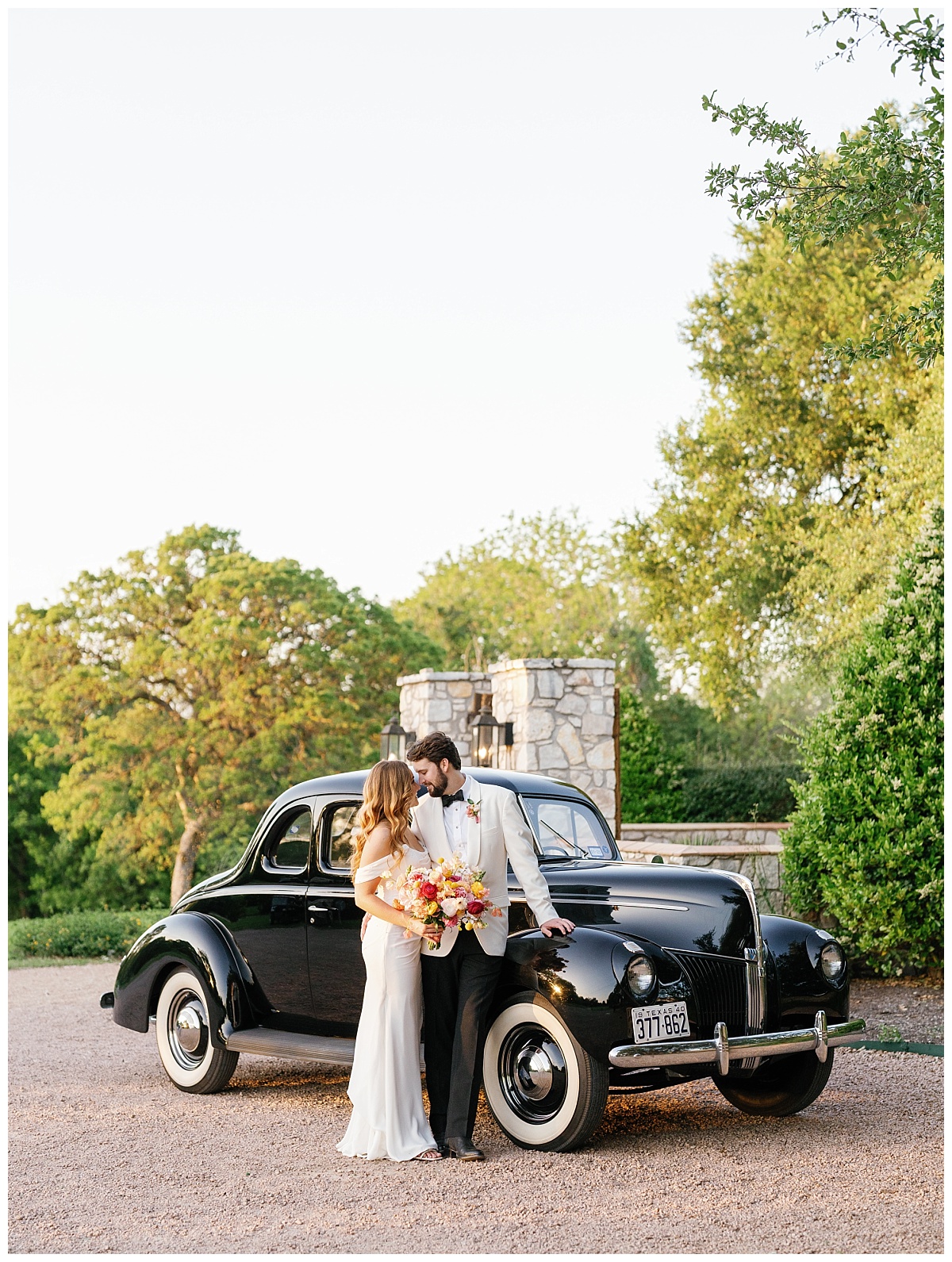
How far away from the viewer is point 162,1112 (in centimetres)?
710

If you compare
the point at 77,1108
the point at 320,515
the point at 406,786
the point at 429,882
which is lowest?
the point at 77,1108

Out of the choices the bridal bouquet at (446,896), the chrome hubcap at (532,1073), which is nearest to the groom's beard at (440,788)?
the bridal bouquet at (446,896)

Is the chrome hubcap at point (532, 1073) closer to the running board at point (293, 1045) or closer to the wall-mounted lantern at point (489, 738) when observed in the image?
the running board at point (293, 1045)

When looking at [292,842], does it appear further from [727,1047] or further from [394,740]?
[394,740]

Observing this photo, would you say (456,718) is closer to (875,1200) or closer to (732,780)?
(732,780)

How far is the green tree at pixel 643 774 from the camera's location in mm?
18828

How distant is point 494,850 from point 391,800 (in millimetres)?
567

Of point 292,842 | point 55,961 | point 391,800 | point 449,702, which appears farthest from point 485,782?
point 55,961

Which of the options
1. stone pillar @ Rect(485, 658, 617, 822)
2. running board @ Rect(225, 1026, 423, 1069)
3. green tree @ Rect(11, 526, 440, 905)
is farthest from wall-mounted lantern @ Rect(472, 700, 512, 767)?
green tree @ Rect(11, 526, 440, 905)

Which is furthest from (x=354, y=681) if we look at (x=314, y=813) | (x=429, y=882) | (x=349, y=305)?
(x=429, y=882)

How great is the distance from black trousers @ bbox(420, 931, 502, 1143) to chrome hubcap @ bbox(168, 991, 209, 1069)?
73.8 inches

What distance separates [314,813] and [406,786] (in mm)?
1441

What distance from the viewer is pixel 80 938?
57.0 ft

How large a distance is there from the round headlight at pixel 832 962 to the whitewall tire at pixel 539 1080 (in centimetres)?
147
